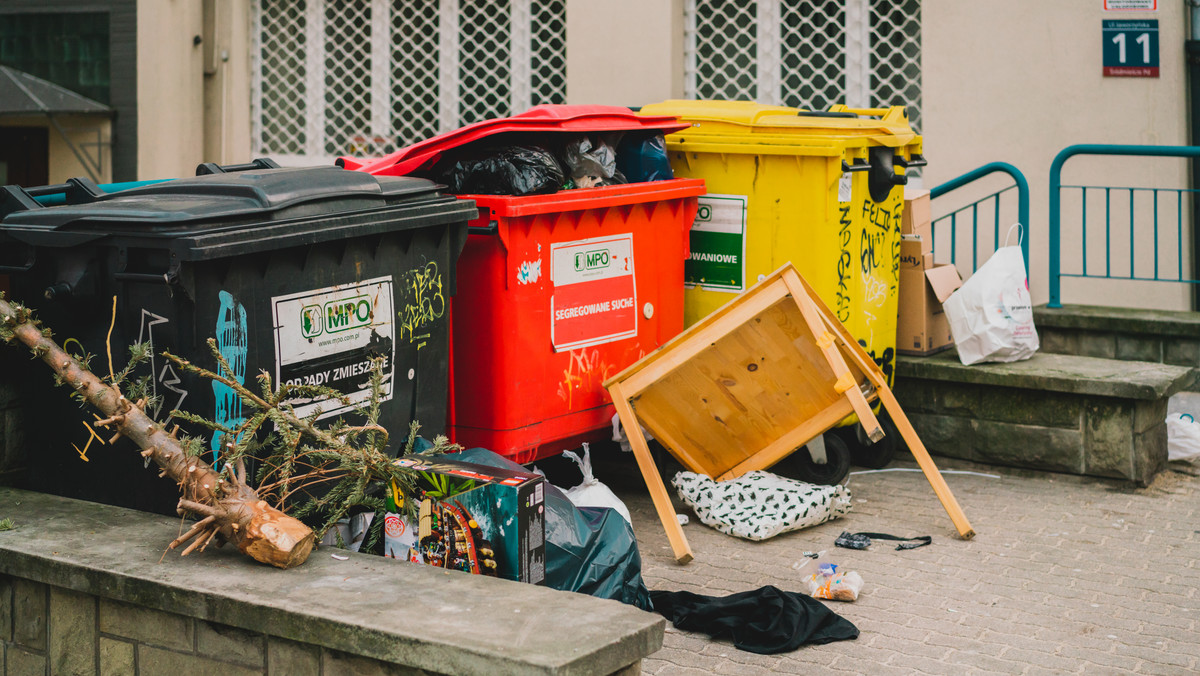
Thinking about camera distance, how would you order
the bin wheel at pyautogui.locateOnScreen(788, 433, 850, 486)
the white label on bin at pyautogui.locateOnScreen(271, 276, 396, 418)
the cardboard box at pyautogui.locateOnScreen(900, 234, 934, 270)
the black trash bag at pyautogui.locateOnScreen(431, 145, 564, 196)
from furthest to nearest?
the cardboard box at pyautogui.locateOnScreen(900, 234, 934, 270) → the bin wheel at pyautogui.locateOnScreen(788, 433, 850, 486) → the black trash bag at pyautogui.locateOnScreen(431, 145, 564, 196) → the white label on bin at pyautogui.locateOnScreen(271, 276, 396, 418)

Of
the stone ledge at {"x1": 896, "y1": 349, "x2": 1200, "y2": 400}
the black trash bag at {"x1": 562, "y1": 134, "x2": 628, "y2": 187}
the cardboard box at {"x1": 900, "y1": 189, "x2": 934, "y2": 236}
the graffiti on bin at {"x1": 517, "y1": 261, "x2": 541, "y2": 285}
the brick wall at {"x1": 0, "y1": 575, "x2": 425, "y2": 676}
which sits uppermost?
the black trash bag at {"x1": 562, "y1": 134, "x2": 628, "y2": 187}

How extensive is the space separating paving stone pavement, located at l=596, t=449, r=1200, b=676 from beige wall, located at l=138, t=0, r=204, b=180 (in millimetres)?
6101

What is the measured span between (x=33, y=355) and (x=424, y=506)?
3.87 feet

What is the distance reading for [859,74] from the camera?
28.6ft

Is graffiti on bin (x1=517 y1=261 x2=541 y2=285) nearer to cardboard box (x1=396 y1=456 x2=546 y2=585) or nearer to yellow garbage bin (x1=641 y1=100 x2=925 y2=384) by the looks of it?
yellow garbage bin (x1=641 y1=100 x2=925 y2=384)

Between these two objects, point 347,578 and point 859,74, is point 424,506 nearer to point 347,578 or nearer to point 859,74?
point 347,578

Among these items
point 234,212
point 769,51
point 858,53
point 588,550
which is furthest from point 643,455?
point 769,51

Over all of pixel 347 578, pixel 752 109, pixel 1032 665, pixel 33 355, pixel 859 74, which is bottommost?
pixel 1032 665

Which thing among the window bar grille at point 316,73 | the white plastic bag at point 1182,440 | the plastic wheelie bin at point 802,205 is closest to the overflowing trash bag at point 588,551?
the plastic wheelie bin at point 802,205

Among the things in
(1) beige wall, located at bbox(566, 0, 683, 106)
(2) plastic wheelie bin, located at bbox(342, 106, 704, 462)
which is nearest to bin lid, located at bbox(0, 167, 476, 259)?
(2) plastic wheelie bin, located at bbox(342, 106, 704, 462)

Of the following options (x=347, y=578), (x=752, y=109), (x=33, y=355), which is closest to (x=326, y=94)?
(x=752, y=109)

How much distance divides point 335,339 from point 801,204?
254cm

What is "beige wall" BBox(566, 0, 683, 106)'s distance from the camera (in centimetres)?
909

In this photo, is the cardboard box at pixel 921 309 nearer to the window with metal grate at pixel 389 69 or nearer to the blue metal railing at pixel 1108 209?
the blue metal railing at pixel 1108 209
